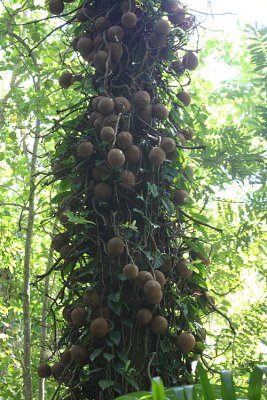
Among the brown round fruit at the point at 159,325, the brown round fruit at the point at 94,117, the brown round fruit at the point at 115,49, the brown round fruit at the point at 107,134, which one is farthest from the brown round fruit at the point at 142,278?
the brown round fruit at the point at 115,49

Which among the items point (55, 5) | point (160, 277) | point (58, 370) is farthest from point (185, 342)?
point (55, 5)

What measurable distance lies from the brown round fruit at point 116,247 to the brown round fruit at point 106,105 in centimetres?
44

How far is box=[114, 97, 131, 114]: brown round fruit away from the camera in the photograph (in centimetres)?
172

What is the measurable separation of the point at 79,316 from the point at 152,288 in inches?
10.4

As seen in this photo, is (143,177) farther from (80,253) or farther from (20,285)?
(20,285)

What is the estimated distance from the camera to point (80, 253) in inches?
66.8

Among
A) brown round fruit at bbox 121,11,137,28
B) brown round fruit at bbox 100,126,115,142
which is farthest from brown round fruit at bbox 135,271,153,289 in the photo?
brown round fruit at bbox 121,11,137,28

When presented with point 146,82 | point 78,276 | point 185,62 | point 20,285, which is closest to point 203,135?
point 185,62

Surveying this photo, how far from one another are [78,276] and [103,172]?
355mm

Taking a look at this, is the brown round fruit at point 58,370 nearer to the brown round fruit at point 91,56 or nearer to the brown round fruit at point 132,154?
the brown round fruit at point 132,154

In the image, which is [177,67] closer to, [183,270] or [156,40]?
[156,40]

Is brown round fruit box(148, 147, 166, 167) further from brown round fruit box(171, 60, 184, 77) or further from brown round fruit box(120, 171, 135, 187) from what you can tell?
brown round fruit box(171, 60, 184, 77)

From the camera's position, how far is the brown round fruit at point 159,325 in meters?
1.55

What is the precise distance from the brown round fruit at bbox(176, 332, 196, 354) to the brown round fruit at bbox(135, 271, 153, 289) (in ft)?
0.69
